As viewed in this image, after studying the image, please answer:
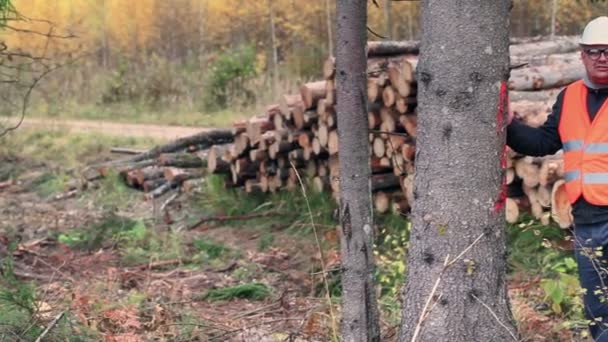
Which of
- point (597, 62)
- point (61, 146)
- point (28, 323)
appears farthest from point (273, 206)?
point (61, 146)

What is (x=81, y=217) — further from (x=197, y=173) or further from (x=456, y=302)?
(x=456, y=302)

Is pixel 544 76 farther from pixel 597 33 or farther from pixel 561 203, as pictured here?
pixel 597 33

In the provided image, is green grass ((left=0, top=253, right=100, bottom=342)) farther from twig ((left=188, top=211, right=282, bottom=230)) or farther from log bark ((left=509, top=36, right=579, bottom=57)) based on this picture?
log bark ((left=509, top=36, right=579, bottom=57))

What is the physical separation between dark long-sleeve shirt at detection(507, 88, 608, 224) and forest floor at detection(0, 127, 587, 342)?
0.55 metres

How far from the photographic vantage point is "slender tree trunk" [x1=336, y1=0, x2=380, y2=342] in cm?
353

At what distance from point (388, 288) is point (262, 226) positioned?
9.56 ft

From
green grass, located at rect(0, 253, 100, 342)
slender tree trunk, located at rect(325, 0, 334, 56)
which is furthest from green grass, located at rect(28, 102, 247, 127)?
green grass, located at rect(0, 253, 100, 342)

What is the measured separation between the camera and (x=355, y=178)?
3641 millimetres

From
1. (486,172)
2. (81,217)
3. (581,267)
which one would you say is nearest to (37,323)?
(486,172)

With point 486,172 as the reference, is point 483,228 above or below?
below

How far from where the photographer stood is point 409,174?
6660mm

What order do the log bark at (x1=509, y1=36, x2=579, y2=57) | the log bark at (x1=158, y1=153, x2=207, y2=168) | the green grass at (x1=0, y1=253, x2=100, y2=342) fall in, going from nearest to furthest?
the green grass at (x1=0, y1=253, x2=100, y2=342) < the log bark at (x1=509, y1=36, x2=579, y2=57) < the log bark at (x1=158, y1=153, x2=207, y2=168)

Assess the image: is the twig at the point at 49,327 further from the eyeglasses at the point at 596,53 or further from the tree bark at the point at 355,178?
the eyeglasses at the point at 596,53

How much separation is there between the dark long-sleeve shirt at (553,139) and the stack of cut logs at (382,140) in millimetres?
1514
